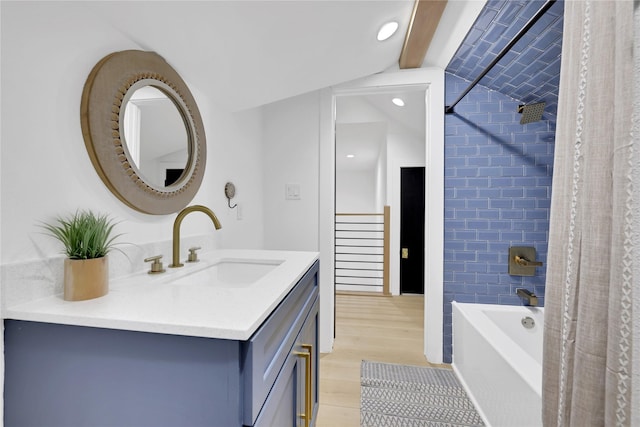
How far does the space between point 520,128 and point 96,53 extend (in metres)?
2.39

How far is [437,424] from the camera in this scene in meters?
1.51

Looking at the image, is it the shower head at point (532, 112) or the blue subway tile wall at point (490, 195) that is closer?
the shower head at point (532, 112)

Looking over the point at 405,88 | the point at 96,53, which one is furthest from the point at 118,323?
the point at 405,88

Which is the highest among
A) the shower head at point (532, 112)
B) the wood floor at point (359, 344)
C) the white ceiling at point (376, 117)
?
the white ceiling at point (376, 117)

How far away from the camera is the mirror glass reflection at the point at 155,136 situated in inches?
39.1

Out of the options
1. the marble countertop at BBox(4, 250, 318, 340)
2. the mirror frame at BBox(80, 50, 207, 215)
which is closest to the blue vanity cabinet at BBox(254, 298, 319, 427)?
the marble countertop at BBox(4, 250, 318, 340)

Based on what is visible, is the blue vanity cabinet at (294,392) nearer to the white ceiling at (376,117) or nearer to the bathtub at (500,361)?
the bathtub at (500,361)

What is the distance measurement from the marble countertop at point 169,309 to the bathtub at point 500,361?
1057 mm

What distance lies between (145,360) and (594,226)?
1.02m

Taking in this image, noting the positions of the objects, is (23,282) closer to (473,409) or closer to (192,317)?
(192,317)

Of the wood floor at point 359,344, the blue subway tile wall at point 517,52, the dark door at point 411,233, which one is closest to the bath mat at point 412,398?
the wood floor at point 359,344

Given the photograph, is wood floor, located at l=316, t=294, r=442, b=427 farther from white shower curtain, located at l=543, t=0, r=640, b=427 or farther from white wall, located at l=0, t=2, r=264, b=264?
white wall, located at l=0, t=2, r=264, b=264

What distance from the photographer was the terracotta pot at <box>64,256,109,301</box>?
2.23 ft

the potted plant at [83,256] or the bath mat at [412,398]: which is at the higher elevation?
the potted plant at [83,256]
